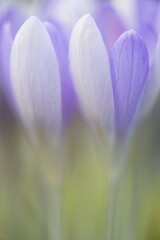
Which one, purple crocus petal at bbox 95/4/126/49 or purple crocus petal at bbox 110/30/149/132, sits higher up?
purple crocus petal at bbox 95/4/126/49

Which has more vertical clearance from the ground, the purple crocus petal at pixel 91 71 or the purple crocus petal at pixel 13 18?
the purple crocus petal at pixel 13 18

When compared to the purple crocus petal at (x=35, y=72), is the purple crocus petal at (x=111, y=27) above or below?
above

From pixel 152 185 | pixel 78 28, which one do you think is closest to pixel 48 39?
pixel 78 28

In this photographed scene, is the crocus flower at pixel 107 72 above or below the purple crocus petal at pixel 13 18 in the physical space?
below

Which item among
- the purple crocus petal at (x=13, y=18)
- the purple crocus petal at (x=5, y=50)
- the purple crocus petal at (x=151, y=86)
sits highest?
the purple crocus petal at (x=13, y=18)

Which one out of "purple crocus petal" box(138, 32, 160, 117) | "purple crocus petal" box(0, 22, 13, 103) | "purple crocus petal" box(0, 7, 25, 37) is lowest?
"purple crocus petal" box(138, 32, 160, 117)
